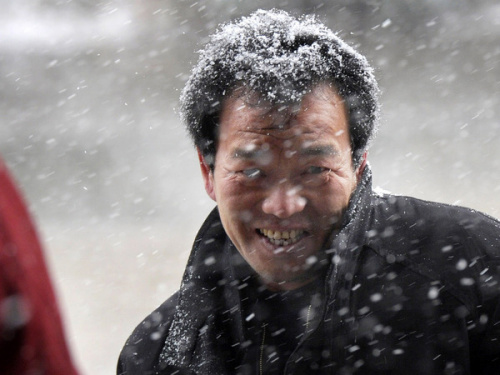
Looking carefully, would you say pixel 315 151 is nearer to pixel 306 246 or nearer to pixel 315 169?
pixel 315 169

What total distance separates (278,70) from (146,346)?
1074 millimetres

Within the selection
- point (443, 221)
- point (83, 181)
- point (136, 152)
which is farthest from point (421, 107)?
point (443, 221)

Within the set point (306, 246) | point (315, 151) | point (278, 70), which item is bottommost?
point (306, 246)

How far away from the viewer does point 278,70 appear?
2.17m

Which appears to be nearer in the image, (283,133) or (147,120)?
(283,133)

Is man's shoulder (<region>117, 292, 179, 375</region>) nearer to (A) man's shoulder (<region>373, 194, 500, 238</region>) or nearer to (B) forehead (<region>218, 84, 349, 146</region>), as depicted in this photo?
(B) forehead (<region>218, 84, 349, 146</region>)

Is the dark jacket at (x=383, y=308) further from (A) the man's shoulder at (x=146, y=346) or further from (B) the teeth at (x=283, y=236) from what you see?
(B) the teeth at (x=283, y=236)

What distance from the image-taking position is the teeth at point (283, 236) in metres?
2.10

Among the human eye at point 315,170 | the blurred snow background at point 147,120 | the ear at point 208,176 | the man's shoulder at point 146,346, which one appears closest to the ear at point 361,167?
the human eye at point 315,170

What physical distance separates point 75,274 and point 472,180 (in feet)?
14.9

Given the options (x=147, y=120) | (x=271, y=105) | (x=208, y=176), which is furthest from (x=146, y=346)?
(x=147, y=120)

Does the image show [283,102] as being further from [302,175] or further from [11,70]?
[11,70]

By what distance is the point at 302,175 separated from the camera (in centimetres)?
207

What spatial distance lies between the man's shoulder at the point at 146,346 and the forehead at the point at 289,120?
72cm
